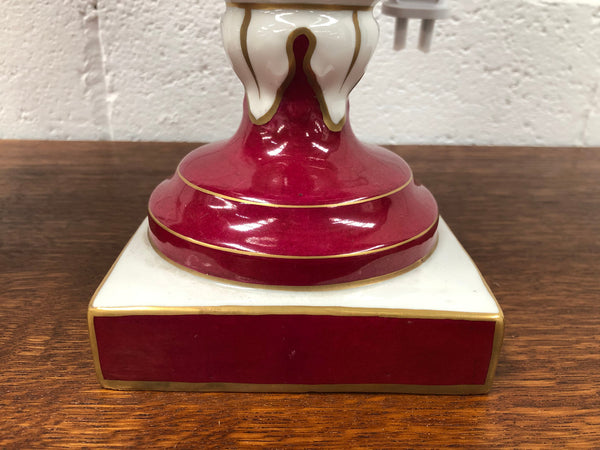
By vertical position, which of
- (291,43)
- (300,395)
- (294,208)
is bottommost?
(300,395)

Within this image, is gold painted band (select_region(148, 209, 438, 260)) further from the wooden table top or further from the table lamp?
the wooden table top

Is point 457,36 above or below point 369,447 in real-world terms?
above

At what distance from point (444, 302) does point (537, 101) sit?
79 centimetres

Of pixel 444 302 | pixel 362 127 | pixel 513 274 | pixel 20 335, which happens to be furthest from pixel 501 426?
pixel 362 127

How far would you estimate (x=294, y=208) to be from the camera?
42 centimetres

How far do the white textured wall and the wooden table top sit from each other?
0.22 meters

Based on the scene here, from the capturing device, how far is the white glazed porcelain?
0.41 m

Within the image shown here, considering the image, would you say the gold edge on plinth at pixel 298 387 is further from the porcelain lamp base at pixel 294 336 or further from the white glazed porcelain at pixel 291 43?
the white glazed porcelain at pixel 291 43

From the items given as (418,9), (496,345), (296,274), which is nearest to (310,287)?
(296,274)

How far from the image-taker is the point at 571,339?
0.46 metres

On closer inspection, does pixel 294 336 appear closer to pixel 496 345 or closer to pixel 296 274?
pixel 296 274

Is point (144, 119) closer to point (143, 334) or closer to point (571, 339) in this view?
point (143, 334)

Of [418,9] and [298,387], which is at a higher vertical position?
[418,9]

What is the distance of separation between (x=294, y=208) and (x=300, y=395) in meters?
0.14
